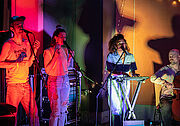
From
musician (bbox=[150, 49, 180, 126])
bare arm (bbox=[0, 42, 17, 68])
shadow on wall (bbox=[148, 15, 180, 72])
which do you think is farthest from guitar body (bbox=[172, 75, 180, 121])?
bare arm (bbox=[0, 42, 17, 68])

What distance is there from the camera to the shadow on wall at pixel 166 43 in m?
5.59

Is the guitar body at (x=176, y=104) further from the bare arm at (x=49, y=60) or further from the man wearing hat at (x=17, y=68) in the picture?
the man wearing hat at (x=17, y=68)

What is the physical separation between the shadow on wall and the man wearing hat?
314 centimetres

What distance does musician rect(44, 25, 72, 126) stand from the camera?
160 inches

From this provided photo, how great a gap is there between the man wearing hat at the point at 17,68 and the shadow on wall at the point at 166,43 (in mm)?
3139

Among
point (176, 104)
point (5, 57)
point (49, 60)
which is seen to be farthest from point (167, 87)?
point (5, 57)

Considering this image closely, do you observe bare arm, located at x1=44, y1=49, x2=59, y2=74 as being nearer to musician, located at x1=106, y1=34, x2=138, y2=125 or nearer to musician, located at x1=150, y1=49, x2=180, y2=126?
musician, located at x1=106, y1=34, x2=138, y2=125

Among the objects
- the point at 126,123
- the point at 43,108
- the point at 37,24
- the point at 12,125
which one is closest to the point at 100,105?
the point at 43,108

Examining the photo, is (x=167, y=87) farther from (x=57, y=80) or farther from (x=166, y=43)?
(x=57, y=80)

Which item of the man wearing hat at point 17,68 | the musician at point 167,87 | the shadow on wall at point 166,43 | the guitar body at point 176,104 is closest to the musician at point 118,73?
the musician at point 167,87

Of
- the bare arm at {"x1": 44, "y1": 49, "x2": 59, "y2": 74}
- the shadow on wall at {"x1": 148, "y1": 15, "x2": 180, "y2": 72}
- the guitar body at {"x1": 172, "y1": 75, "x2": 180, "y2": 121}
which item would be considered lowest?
the guitar body at {"x1": 172, "y1": 75, "x2": 180, "y2": 121}

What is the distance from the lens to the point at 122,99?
4398mm

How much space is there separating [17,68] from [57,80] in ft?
2.30

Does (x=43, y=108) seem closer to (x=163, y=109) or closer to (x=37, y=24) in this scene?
(x=37, y=24)
